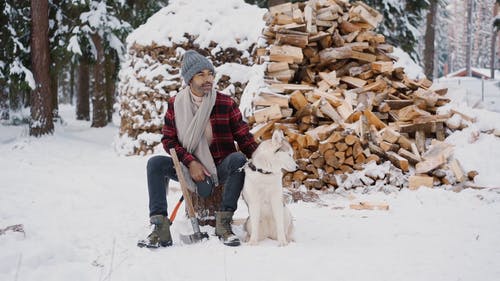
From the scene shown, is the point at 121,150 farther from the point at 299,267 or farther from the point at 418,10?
the point at 418,10

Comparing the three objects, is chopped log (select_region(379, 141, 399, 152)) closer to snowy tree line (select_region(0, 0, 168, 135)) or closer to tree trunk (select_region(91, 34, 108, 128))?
snowy tree line (select_region(0, 0, 168, 135))

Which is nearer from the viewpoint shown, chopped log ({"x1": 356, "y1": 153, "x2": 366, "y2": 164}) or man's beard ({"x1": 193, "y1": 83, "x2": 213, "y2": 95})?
man's beard ({"x1": 193, "y1": 83, "x2": 213, "y2": 95})

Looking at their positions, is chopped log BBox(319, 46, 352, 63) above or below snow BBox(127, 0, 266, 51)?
below

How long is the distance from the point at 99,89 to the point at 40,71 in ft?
8.63

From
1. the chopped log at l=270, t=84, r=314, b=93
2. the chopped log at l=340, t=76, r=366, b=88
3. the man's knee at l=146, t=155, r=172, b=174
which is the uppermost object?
the chopped log at l=340, t=76, r=366, b=88

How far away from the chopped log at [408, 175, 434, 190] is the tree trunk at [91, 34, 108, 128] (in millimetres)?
9638

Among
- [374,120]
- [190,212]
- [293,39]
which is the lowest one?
[190,212]

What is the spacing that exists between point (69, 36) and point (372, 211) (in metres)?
9.44

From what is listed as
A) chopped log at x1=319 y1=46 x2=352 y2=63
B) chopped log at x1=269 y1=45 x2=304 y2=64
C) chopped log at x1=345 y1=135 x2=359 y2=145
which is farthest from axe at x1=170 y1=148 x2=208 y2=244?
chopped log at x1=319 y1=46 x2=352 y2=63

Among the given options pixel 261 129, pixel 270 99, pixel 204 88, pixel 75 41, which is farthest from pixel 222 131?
pixel 75 41

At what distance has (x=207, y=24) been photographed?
884cm

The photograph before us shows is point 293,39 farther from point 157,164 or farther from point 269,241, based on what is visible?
point 269,241

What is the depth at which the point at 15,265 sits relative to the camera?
2.64 m

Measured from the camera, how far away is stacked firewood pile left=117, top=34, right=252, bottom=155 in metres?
8.60
